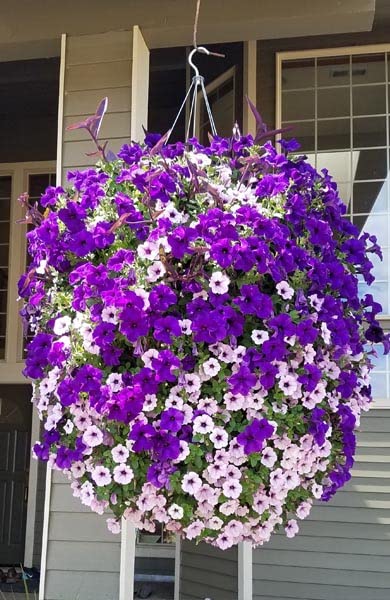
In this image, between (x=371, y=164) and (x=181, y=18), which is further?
(x=371, y=164)

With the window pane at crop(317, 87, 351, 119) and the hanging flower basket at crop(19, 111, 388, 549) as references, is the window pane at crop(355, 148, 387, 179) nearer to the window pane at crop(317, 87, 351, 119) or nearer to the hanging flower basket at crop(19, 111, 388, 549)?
the window pane at crop(317, 87, 351, 119)

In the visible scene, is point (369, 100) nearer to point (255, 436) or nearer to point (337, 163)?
point (337, 163)

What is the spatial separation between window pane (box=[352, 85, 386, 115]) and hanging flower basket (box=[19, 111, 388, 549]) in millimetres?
2560

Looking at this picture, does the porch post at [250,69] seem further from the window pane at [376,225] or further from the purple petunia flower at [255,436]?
the purple petunia flower at [255,436]

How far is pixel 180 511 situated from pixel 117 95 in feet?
6.41

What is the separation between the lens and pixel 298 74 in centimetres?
402

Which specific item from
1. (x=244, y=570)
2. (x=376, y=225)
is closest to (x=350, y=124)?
(x=376, y=225)

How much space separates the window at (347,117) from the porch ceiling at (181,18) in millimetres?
1067

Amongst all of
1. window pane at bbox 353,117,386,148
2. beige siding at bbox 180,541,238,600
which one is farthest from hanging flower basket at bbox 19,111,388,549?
window pane at bbox 353,117,386,148

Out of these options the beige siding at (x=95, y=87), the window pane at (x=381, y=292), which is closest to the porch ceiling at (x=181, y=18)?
the beige siding at (x=95, y=87)

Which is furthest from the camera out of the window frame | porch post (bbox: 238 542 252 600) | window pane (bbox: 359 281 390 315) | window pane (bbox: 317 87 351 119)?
the window frame

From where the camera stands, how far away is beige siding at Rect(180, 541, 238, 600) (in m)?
3.55

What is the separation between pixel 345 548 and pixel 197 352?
7.97ft

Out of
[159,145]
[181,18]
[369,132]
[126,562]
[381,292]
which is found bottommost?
[126,562]
